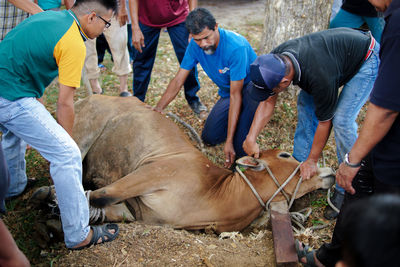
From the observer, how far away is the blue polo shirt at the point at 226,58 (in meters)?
4.11

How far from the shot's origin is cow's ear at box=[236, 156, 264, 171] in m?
3.57

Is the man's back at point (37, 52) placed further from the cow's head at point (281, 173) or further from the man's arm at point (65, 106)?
the cow's head at point (281, 173)

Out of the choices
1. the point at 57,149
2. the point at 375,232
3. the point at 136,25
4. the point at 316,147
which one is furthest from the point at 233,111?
the point at 375,232

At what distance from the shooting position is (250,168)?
365 cm

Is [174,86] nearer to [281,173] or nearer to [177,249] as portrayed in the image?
[281,173]

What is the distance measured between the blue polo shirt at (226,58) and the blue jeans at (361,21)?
180 centimetres

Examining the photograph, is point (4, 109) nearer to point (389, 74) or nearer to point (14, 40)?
point (14, 40)

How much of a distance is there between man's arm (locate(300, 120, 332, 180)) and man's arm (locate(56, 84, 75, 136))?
7.29 ft

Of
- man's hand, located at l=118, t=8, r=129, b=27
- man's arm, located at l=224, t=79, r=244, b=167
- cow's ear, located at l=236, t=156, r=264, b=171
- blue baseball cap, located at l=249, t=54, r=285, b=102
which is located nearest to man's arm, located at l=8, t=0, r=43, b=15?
man's hand, located at l=118, t=8, r=129, b=27

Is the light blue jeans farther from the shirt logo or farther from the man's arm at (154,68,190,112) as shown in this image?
the man's arm at (154,68,190,112)

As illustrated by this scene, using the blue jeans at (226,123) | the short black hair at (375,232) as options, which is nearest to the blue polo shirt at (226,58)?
the blue jeans at (226,123)

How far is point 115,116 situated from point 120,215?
4.43ft

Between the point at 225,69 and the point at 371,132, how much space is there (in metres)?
2.34

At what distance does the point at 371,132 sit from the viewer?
2.29 metres
